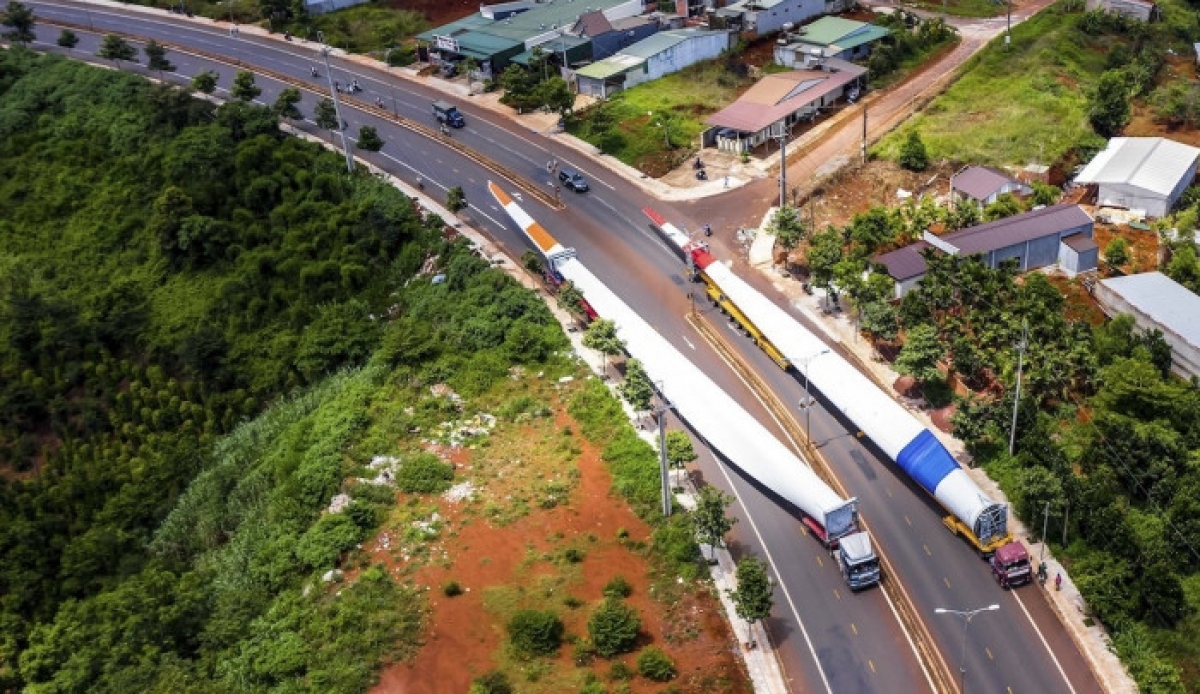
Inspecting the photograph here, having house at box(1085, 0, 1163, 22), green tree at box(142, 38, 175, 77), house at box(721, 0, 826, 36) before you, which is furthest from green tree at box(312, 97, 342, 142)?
house at box(1085, 0, 1163, 22)

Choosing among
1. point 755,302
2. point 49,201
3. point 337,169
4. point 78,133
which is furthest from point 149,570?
point 78,133

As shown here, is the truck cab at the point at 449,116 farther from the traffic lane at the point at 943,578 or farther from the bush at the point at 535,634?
the bush at the point at 535,634

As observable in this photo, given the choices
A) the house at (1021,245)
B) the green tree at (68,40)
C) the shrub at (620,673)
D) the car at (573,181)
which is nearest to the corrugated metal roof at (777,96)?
the car at (573,181)

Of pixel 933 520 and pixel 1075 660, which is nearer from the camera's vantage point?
pixel 1075 660

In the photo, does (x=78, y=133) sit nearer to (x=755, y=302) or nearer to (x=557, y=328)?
(x=557, y=328)

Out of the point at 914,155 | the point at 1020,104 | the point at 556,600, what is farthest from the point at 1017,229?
the point at 556,600

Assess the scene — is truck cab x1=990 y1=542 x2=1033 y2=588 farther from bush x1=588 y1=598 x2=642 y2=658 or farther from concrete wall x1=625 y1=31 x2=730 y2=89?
concrete wall x1=625 y1=31 x2=730 y2=89
